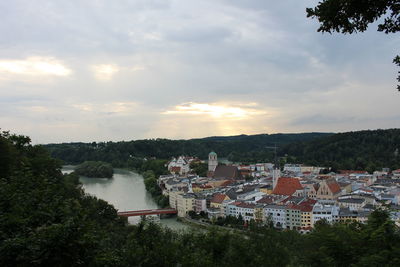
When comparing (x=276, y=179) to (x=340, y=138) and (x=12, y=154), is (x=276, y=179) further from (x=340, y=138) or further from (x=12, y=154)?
(x=340, y=138)

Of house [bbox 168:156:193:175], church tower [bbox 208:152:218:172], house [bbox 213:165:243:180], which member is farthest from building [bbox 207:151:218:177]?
house [bbox 168:156:193:175]

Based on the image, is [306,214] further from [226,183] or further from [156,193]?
[226,183]

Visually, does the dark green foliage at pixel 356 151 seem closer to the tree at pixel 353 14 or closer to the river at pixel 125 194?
the river at pixel 125 194

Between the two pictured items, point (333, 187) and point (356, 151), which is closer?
point (333, 187)

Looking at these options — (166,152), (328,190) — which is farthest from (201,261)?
(166,152)

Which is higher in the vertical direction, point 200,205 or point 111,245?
point 111,245

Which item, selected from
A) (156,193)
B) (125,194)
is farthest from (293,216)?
(125,194)
